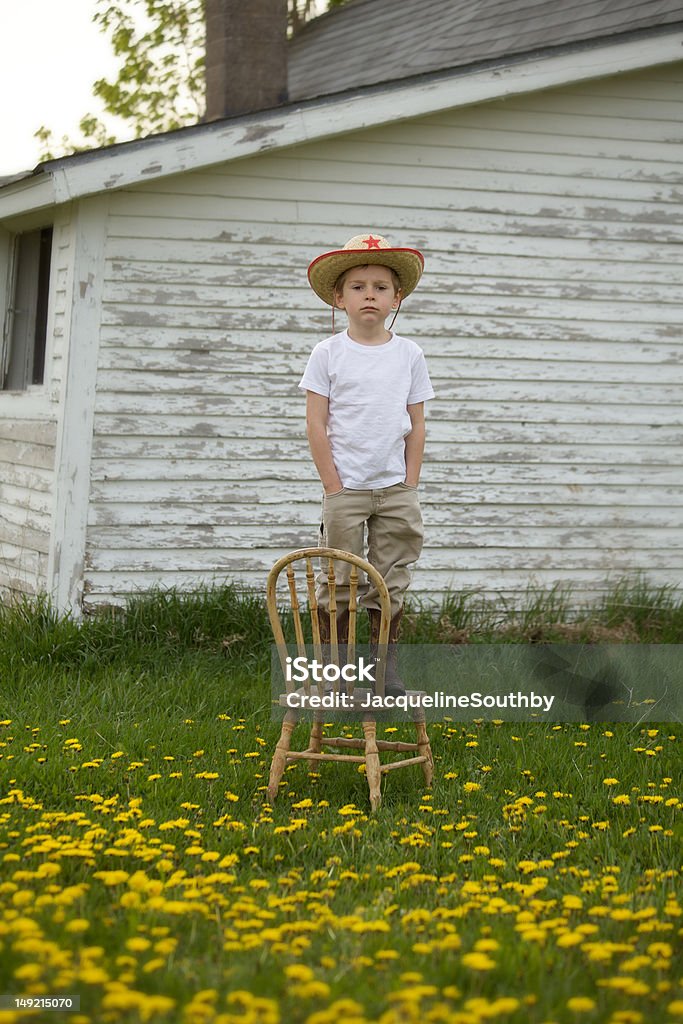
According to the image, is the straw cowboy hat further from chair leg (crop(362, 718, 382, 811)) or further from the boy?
chair leg (crop(362, 718, 382, 811))

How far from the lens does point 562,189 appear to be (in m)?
7.26

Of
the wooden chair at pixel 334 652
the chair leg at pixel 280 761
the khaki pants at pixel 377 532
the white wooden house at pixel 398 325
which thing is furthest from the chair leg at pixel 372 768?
the white wooden house at pixel 398 325

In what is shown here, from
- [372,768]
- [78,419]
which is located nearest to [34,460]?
[78,419]

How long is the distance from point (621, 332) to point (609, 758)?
341 centimetres

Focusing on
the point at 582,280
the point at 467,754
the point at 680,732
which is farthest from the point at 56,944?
the point at 582,280

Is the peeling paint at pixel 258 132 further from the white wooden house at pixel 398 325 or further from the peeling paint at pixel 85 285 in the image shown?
Answer: the peeling paint at pixel 85 285

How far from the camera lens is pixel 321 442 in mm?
4340

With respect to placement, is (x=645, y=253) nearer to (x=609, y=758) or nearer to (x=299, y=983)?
(x=609, y=758)

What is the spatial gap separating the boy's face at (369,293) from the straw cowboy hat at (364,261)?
39 millimetres

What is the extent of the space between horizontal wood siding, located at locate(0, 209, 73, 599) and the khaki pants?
2817 mm

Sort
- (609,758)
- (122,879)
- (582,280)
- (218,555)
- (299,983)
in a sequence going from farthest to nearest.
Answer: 1. (582,280)
2. (218,555)
3. (609,758)
4. (122,879)
5. (299,983)

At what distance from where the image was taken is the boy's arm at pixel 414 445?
4465 millimetres

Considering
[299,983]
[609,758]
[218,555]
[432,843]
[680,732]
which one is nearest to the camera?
[299,983]

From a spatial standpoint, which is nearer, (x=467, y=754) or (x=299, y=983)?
(x=299, y=983)
